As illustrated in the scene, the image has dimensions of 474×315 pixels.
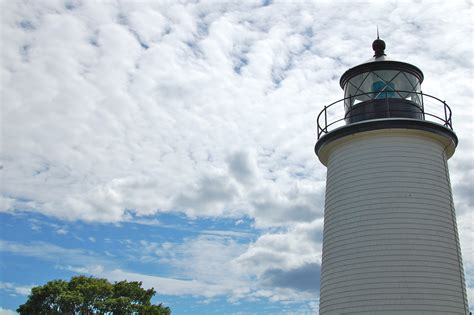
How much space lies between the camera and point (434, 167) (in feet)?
44.1

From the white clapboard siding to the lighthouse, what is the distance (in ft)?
0.08

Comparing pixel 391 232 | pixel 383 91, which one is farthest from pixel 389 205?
pixel 383 91

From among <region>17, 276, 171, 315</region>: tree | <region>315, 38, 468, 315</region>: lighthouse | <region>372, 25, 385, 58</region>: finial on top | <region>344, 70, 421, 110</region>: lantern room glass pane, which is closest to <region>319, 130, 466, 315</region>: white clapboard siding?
<region>315, 38, 468, 315</region>: lighthouse

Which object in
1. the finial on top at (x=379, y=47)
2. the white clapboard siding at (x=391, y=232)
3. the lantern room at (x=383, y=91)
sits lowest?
the white clapboard siding at (x=391, y=232)

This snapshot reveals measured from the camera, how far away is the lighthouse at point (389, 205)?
476 inches

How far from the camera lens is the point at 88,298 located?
31141 mm

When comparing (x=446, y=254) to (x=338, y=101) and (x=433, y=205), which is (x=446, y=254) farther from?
(x=338, y=101)

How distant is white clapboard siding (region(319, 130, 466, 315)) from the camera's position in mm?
12023

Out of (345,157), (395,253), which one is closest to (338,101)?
(345,157)

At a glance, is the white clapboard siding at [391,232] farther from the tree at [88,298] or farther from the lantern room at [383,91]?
the tree at [88,298]

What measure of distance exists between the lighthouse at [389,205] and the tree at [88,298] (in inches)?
839

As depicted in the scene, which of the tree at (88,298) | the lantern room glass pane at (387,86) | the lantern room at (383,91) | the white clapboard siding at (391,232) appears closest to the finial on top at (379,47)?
the lantern room at (383,91)

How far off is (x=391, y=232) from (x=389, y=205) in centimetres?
70

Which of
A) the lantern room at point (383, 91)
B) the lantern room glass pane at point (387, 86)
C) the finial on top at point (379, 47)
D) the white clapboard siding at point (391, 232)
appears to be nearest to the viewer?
the white clapboard siding at point (391, 232)
